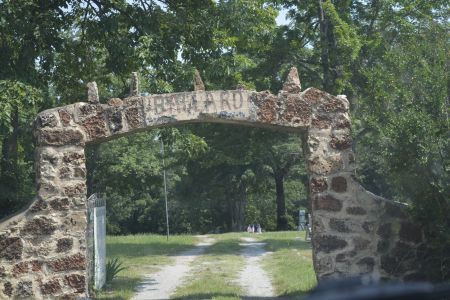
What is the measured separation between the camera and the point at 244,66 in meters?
16.3

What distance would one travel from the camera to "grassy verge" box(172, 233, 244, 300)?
1113cm

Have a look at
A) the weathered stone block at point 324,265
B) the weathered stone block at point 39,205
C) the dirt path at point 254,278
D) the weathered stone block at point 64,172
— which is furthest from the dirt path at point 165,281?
the weathered stone block at point 324,265

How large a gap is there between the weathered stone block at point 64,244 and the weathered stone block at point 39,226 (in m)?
0.19

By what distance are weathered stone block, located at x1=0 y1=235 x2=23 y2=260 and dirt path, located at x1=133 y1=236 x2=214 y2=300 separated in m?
2.65

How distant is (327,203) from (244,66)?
283 inches

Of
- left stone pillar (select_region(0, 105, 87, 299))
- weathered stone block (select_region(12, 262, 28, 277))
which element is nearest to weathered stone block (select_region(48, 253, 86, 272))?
left stone pillar (select_region(0, 105, 87, 299))

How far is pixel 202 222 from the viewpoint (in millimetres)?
57844

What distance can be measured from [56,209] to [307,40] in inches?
583

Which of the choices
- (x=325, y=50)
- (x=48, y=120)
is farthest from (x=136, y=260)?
(x=48, y=120)

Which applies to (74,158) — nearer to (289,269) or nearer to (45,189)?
(45,189)

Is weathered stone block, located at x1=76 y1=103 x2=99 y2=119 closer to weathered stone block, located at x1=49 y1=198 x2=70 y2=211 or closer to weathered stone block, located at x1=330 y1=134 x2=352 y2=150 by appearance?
weathered stone block, located at x1=49 y1=198 x2=70 y2=211

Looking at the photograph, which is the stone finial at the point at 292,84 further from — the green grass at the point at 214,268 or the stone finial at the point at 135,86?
the green grass at the point at 214,268

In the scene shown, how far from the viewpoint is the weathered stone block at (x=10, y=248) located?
919 centimetres

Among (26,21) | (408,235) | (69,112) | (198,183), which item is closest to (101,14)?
(26,21)
